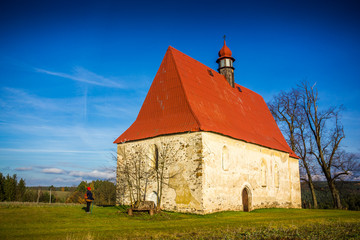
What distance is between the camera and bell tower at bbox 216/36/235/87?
26.7 m

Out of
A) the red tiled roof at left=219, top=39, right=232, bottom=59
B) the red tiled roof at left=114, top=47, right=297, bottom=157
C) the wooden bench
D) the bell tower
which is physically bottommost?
the wooden bench

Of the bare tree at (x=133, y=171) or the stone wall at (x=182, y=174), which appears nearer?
the stone wall at (x=182, y=174)

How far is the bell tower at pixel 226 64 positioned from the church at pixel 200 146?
0.98 m

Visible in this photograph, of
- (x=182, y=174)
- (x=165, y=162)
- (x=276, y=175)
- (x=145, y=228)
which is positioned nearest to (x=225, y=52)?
(x=276, y=175)

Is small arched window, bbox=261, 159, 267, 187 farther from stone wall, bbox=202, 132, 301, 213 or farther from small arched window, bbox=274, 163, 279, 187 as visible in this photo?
small arched window, bbox=274, 163, 279, 187

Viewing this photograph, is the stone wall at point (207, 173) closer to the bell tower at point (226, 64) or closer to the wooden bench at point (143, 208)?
the wooden bench at point (143, 208)

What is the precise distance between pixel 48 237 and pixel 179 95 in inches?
479

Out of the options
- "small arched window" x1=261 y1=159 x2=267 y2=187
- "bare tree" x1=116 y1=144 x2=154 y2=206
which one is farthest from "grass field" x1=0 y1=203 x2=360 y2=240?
"small arched window" x1=261 y1=159 x2=267 y2=187

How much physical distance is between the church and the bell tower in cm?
98

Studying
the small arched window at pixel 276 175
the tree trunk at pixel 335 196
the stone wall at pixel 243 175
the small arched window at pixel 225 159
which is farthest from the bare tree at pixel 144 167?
the tree trunk at pixel 335 196

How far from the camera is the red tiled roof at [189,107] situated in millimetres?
17922

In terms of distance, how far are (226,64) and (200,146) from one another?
42.0 ft

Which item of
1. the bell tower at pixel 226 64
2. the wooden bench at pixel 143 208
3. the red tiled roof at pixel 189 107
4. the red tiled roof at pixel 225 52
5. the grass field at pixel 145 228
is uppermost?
the red tiled roof at pixel 225 52

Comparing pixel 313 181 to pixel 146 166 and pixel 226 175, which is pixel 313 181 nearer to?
pixel 226 175
